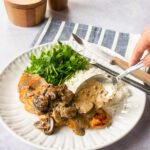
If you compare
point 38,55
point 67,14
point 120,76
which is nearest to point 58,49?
point 38,55

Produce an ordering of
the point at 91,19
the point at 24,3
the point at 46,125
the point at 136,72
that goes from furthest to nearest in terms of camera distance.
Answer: the point at 91,19
the point at 24,3
the point at 136,72
the point at 46,125

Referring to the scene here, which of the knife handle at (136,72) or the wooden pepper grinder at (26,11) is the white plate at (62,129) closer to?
the knife handle at (136,72)

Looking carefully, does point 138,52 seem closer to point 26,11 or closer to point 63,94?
point 63,94

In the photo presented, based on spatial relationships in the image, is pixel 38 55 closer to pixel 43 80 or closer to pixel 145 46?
pixel 43 80

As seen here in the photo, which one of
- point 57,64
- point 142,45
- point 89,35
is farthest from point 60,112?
point 89,35

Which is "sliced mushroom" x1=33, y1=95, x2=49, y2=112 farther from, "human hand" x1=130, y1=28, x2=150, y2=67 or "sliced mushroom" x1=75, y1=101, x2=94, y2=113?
"human hand" x1=130, y1=28, x2=150, y2=67
